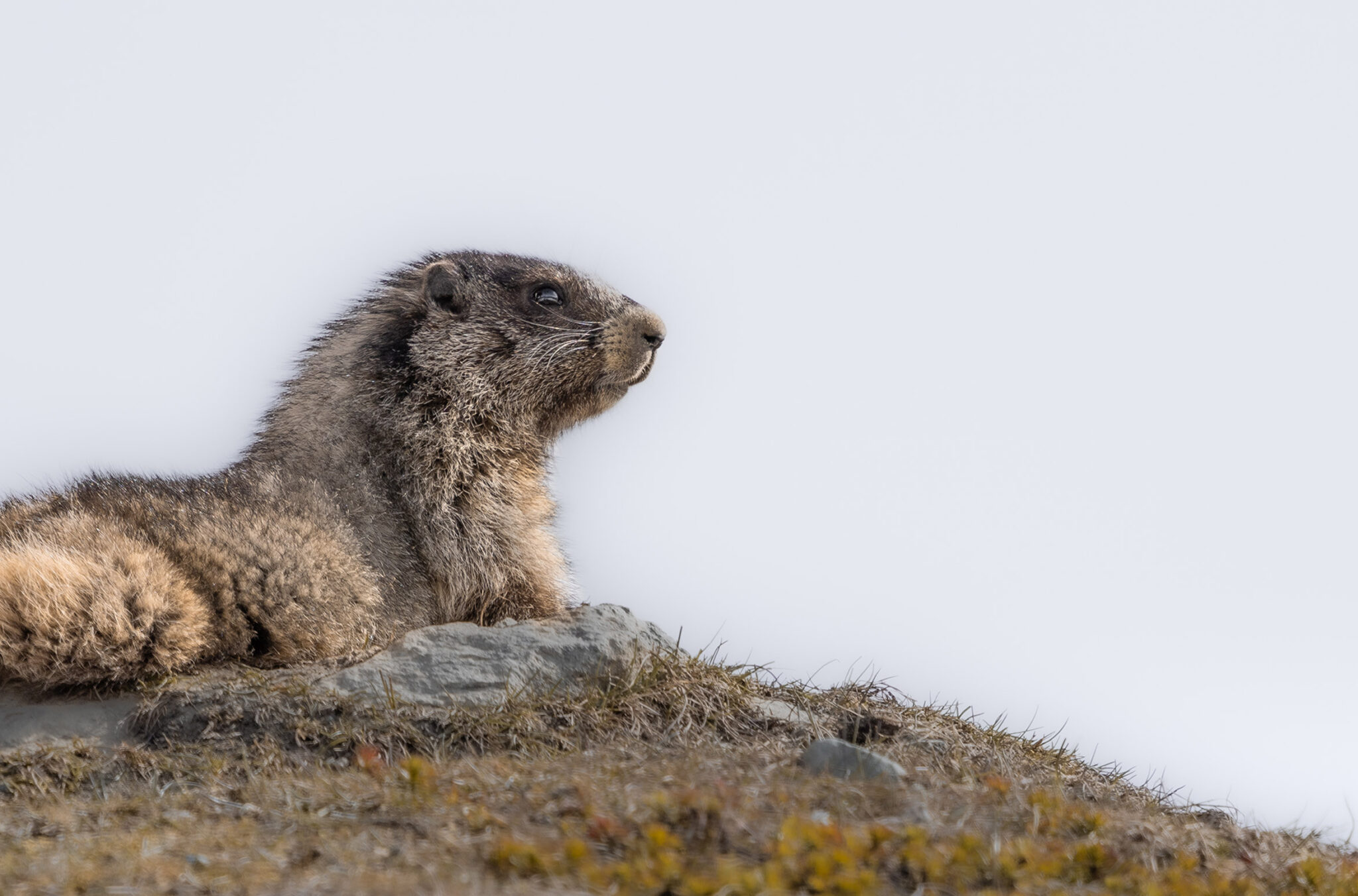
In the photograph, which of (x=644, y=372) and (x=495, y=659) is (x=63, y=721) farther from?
(x=644, y=372)

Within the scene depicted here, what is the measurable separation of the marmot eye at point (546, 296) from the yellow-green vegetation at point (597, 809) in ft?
11.0

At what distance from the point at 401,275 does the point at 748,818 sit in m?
6.65

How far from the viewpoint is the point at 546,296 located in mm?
9898

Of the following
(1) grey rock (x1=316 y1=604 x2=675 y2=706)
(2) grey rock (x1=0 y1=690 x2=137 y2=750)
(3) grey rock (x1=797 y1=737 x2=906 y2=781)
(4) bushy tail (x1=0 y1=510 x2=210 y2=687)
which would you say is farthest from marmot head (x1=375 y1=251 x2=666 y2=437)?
(3) grey rock (x1=797 y1=737 x2=906 y2=781)

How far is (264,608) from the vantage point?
25.9 feet

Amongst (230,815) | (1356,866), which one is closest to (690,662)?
(230,815)

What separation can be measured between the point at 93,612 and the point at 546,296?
4367mm

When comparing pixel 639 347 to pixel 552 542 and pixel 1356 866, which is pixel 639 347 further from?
pixel 1356 866

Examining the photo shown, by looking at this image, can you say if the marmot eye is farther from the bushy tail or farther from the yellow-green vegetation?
the bushy tail

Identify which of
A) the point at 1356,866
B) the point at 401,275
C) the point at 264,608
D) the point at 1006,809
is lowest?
the point at 264,608

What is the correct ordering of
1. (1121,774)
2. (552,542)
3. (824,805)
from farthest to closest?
1. (552,542)
2. (1121,774)
3. (824,805)

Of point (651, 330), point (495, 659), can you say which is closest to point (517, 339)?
point (651, 330)

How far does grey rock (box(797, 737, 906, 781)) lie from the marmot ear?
521cm

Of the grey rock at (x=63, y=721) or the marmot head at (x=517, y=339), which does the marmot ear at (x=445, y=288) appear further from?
the grey rock at (x=63, y=721)
